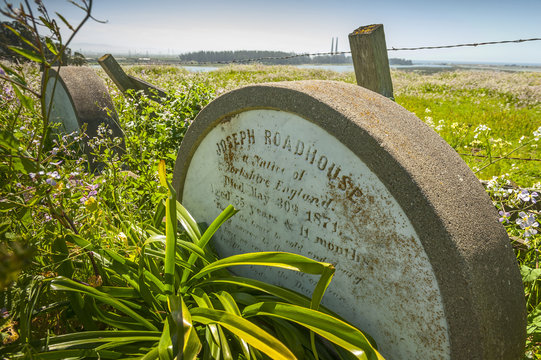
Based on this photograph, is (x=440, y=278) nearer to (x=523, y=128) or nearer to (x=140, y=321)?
(x=140, y=321)

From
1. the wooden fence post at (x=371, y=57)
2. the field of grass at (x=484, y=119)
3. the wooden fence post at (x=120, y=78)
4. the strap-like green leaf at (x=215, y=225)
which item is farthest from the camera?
the wooden fence post at (x=120, y=78)

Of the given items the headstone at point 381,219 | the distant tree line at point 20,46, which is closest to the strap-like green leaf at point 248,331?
the headstone at point 381,219

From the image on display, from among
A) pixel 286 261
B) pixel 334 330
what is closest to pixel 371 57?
pixel 286 261

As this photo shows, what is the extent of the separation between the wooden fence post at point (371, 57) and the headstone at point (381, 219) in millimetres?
1001

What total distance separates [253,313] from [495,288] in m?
0.97

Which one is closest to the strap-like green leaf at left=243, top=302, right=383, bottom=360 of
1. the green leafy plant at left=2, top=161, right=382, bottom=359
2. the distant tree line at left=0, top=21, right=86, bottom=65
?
the green leafy plant at left=2, top=161, right=382, bottom=359

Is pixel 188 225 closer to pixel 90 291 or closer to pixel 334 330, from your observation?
pixel 90 291

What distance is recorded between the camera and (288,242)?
6.49 ft

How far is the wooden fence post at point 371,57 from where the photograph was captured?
101 inches

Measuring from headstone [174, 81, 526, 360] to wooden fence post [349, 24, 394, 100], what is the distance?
1001 millimetres

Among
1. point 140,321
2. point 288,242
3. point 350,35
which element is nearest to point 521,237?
point 288,242

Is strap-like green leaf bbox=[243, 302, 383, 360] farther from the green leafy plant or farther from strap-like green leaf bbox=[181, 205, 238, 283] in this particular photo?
strap-like green leaf bbox=[181, 205, 238, 283]

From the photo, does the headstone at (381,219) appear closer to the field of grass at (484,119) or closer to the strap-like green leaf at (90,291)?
the strap-like green leaf at (90,291)

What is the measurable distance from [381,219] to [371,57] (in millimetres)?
1547
